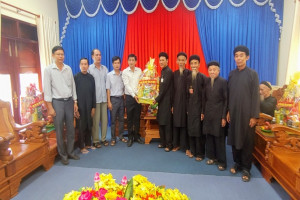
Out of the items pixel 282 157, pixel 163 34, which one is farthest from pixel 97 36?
pixel 282 157

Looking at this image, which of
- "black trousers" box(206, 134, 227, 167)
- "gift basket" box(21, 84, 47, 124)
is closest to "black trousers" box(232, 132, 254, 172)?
"black trousers" box(206, 134, 227, 167)

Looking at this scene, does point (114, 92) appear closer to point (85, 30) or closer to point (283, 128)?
point (85, 30)

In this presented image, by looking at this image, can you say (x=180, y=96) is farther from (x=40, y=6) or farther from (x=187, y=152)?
(x=40, y=6)

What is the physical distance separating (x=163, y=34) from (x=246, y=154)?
2.92 meters

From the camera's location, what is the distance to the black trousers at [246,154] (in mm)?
2354

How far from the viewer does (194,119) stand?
287 cm

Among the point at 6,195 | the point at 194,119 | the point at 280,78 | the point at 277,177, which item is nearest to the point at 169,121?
the point at 194,119

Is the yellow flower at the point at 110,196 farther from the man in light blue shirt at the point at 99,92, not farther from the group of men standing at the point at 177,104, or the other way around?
the man in light blue shirt at the point at 99,92

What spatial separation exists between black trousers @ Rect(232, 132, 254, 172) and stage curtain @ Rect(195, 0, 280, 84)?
80.8 inches

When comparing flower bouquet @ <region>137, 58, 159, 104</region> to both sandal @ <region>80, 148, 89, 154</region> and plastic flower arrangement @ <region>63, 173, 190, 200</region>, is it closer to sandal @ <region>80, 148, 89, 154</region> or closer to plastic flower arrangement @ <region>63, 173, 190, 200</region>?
sandal @ <region>80, 148, 89, 154</region>

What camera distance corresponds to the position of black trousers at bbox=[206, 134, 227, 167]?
2.61 meters

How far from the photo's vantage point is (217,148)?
266 cm

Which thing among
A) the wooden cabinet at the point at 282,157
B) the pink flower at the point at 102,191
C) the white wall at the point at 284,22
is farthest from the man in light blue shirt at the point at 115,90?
the pink flower at the point at 102,191

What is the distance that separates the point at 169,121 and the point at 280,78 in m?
2.48
